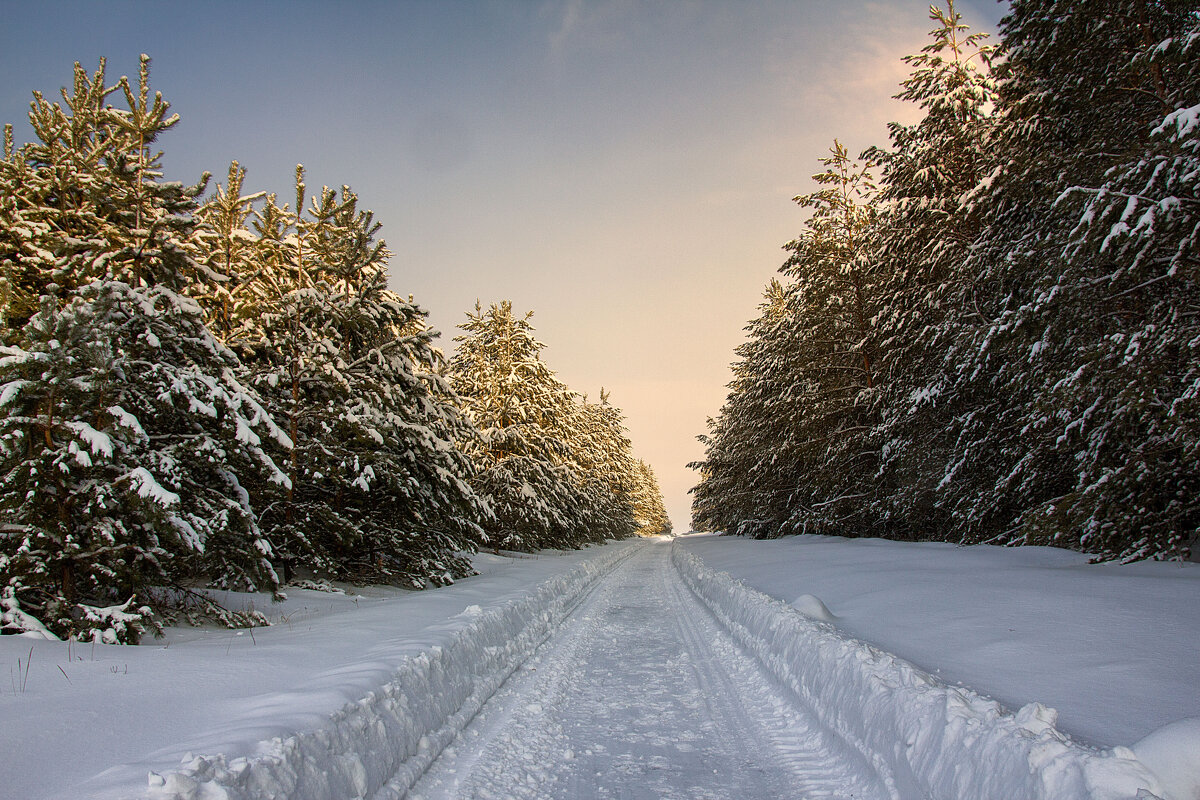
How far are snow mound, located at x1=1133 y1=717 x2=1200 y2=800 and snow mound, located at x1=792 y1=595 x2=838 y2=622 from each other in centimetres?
451

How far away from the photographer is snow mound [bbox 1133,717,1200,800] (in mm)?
2281

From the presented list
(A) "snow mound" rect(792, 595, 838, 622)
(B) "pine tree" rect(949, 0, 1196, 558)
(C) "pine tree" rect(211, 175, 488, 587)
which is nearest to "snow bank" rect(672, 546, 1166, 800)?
(A) "snow mound" rect(792, 595, 838, 622)

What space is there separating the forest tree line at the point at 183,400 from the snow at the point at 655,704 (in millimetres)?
852

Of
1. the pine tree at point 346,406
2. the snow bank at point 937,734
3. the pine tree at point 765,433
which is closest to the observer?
the snow bank at point 937,734

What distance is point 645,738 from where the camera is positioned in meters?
4.58

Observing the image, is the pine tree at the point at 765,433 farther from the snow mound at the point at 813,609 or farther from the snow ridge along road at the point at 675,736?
the snow ridge along road at the point at 675,736

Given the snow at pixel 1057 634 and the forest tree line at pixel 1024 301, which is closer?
the snow at pixel 1057 634

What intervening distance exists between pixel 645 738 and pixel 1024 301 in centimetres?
→ 1049

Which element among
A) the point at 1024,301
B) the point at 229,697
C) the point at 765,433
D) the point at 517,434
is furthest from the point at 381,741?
the point at 765,433

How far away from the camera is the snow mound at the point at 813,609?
22.9ft

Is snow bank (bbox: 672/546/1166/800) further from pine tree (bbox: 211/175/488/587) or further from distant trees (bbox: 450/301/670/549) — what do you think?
distant trees (bbox: 450/301/670/549)

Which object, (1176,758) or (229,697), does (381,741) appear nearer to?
(229,697)

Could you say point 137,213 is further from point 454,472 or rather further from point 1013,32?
point 1013,32

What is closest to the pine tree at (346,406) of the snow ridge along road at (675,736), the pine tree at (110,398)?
the pine tree at (110,398)
